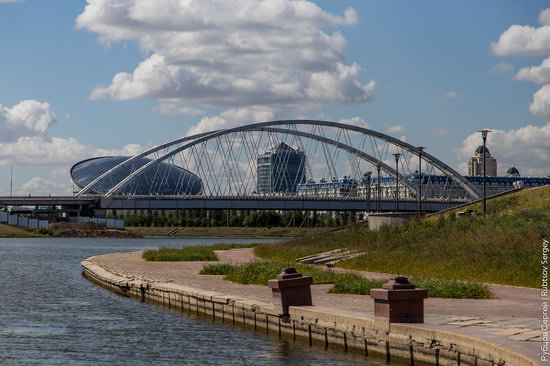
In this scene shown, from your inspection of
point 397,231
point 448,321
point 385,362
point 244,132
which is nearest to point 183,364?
point 385,362

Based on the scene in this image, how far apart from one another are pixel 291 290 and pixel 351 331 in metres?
4.05

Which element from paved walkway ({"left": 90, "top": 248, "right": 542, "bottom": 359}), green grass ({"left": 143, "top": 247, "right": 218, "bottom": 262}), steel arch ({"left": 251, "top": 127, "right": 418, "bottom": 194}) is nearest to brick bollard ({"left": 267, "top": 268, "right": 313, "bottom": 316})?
paved walkway ({"left": 90, "top": 248, "right": 542, "bottom": 359})

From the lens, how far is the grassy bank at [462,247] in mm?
38031

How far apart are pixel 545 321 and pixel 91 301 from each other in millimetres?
21783

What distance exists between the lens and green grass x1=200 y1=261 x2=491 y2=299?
32031 millimetres

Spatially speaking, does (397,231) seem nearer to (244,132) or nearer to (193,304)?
(193,304)

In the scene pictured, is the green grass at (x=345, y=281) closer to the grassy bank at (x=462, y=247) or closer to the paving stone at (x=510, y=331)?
the grassy bank at (x=462, y=247)

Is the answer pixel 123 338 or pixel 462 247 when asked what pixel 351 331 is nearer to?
pixel 123 338

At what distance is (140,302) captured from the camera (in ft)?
131

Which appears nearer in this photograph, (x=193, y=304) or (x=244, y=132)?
(x=193, y=304)

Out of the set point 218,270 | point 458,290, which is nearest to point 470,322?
point 458,290

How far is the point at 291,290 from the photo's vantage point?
28.7 m

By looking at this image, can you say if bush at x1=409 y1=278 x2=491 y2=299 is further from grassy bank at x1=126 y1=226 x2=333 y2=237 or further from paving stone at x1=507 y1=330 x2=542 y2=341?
grassy bank at x1=126 y1=226 x2=333 y2=237

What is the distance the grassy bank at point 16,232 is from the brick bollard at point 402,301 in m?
158
